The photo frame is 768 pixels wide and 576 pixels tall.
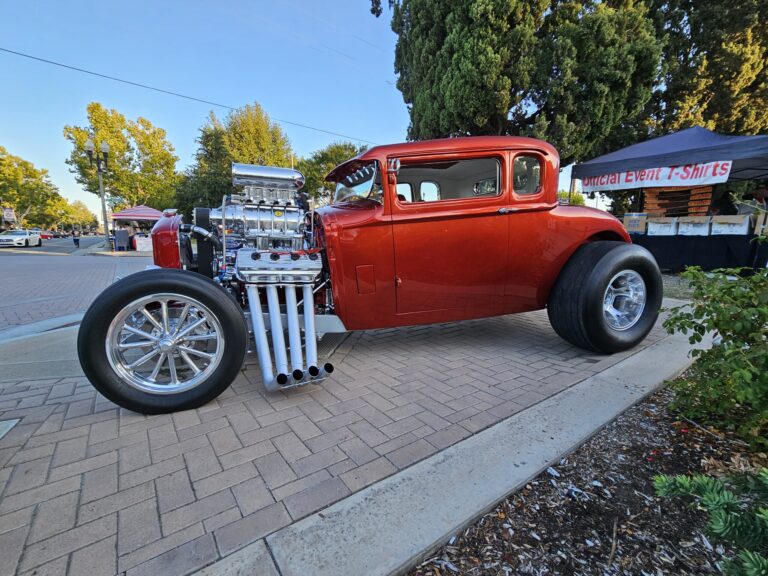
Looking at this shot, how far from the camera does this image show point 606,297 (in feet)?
10.9

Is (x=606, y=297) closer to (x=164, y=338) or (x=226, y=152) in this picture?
(x=164, y=338)

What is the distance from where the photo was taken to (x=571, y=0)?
358 inches

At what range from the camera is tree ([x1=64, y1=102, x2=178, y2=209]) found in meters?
24.7

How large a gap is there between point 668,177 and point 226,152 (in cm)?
2326

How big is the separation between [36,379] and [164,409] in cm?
148

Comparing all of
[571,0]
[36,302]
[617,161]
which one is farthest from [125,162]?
[617,161]

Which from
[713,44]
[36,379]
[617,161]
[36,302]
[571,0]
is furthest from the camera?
[713,44]

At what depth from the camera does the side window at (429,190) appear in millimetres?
3137

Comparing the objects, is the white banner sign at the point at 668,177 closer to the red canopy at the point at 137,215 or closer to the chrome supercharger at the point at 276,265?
the chrome supercharger at the point at 276,265

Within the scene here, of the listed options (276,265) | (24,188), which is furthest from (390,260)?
(24,188)

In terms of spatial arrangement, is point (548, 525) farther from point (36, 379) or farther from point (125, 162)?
point (125, 162)

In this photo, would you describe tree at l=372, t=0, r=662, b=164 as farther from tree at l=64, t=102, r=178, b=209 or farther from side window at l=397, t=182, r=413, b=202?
tree at l=64, t=102, r=178, b=209

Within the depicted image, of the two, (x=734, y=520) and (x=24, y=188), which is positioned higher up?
(x=24, y=188)

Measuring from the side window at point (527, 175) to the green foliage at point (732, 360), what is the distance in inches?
53.2
